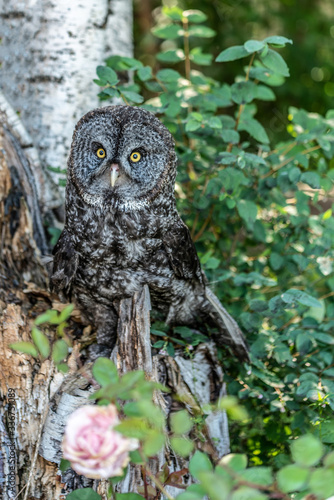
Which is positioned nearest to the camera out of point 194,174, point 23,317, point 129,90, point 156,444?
point 156,444

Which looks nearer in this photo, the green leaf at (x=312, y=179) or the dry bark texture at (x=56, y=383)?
the dry bark texture at (x=56, y=383)

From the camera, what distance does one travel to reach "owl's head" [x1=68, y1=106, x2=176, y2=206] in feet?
4.87

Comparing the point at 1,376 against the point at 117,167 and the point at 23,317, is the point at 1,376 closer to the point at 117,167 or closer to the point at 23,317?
the point at 23,317

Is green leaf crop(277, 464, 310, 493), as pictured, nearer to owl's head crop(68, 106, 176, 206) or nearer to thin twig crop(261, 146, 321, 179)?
owl's head crop(68, 106, 176, 206)

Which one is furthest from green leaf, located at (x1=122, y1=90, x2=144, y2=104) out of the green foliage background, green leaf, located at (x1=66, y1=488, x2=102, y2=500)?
green leaf, located at (x1=66, y1=488, x2=102, y2=500)

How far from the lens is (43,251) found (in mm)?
2053

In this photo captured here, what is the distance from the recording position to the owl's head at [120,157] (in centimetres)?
148

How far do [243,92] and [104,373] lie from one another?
1257mm

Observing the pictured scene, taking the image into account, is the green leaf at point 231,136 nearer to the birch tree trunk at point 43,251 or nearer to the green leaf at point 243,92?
the green leaf at point 243,92

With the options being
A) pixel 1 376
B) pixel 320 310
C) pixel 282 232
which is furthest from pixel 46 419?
pixel 282 232

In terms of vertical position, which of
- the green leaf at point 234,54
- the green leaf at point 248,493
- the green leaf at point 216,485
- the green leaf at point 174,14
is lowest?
the green leaf at point 248,493

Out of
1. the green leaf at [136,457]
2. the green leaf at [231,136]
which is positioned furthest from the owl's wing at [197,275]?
the green leaf at [136,457]

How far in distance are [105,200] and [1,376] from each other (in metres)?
0.58

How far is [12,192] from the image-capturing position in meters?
1.94
